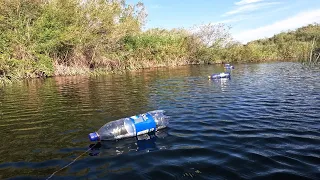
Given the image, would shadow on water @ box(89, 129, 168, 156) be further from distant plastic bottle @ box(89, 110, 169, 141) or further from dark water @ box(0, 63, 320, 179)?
distant plastic bottle @ box(89, 110, 169, 141)

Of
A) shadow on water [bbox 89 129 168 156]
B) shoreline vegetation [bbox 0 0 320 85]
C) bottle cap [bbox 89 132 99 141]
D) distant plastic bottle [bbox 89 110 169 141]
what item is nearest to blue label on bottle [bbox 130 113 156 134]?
distant plastic bottle [bbox 89 110 169 141]

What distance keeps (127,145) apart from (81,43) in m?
32.7

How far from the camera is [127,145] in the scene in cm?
670

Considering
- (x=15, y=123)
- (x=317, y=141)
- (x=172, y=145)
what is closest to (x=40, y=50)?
(x=15, y=123)

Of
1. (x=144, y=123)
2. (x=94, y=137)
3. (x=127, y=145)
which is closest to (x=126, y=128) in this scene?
(x=144, y=123)

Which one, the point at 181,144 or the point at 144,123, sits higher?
the point at 144,123

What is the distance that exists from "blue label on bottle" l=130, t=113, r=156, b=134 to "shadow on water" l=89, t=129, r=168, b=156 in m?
0.21

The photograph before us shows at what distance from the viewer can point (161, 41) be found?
52.6 m

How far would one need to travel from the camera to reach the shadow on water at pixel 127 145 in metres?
6.30

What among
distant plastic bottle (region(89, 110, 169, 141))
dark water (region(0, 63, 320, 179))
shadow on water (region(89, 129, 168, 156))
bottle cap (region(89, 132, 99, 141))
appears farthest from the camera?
distant plastic bottle (region(89, 110, 169, 141))

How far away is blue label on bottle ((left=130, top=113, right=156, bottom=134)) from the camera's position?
24.1ft

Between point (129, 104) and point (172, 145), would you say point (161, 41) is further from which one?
point (172, 145)

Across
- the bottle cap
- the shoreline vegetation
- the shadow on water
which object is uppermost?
the shoreline vegetation

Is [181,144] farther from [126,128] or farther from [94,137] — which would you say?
[94,137]
